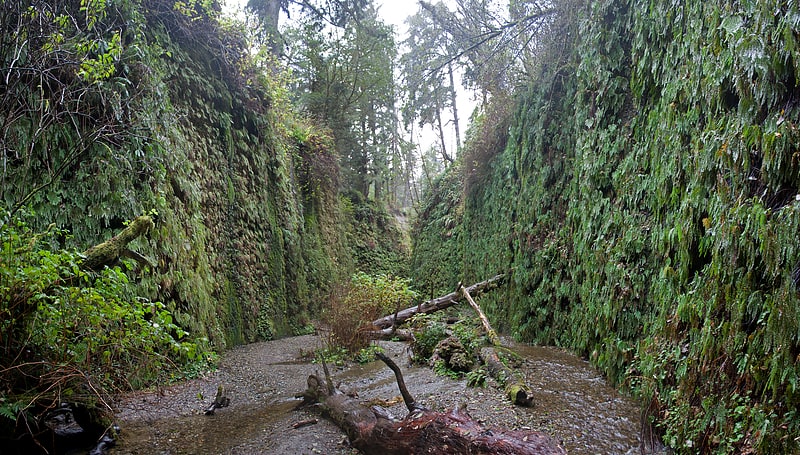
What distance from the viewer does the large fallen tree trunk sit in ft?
9.92

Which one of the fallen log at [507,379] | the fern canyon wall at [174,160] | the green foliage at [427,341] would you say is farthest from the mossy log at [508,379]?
the fern canyon wall at [174,160]

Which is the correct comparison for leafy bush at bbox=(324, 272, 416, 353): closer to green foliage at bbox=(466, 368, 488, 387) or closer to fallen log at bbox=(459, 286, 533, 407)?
fallen log at bbox=(459, 286, 533, 407)

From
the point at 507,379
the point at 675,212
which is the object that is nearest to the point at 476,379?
the point at 507,379

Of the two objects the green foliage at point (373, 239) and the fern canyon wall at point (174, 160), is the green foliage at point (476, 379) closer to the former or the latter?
the fern canyon wall at point (174, 160)

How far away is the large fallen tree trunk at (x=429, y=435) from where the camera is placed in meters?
3.02

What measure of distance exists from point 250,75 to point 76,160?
627cm

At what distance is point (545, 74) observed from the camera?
8.69 m

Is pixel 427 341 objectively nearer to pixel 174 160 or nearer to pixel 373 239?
pixel 174 160

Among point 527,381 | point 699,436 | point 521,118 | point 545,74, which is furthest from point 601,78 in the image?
point 699,436

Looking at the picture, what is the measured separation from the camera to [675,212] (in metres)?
4.01

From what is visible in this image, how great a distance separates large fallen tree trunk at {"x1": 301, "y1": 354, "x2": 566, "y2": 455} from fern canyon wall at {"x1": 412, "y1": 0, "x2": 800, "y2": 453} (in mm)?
1088

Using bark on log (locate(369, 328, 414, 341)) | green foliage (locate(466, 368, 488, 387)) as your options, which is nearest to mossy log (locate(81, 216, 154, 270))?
green foliage (locate(466, 368, 488, 387))

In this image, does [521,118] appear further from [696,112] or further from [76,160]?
[76,160]

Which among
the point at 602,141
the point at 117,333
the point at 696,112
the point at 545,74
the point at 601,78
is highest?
the point at 545,74
